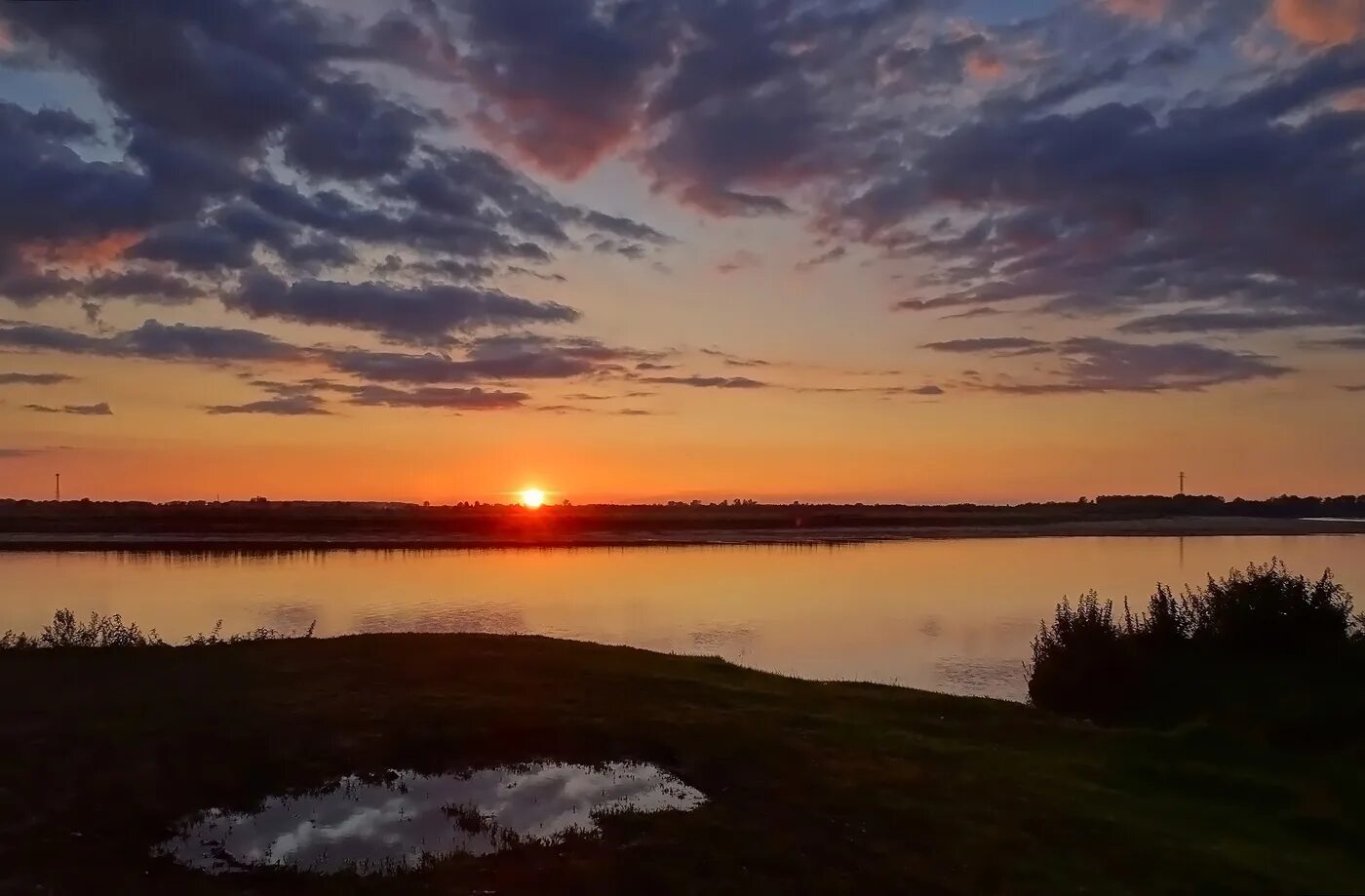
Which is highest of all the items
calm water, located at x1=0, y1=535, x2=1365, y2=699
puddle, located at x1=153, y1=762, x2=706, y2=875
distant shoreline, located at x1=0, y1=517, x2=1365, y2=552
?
distant shoreline, located at x1=0, y1=517, x2=1365, y2=552

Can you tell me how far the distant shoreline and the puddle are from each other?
7054 cm

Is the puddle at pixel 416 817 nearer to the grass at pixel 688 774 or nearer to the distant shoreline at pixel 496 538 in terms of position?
the grass at pixel 688 774

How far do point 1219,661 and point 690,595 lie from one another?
2676 cm

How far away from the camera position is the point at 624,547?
8831cm

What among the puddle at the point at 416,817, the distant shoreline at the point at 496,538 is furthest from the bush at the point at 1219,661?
the distant shoreline at the point at 496,538

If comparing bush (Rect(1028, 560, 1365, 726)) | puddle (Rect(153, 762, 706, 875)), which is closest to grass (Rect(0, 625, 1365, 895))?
puddle (Rect(153, 762, 706, 875))

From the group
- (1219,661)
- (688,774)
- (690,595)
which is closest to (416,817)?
(688,774)

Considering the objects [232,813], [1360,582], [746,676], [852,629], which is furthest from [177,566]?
[1360,582]

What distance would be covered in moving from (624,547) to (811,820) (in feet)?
251

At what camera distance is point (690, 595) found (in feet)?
164

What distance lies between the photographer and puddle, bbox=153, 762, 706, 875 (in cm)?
1105

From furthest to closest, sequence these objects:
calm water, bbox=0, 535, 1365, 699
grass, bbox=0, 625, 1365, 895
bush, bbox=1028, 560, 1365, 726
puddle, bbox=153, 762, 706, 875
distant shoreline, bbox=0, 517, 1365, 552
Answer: distant shoreline, bbox=0, 517, 1365, 552 < calm water, bbox=0, 535, 1365, 699 < bush, bbox=1028, 560, 1365, 726 < puddle, bbox=153, 762, 706, 875 < grass, bbox=0, 625, 1365, 895

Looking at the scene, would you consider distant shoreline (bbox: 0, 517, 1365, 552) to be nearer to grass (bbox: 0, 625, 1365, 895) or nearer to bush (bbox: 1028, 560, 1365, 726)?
bush (bbox: 1028, 560, 1365, 726)

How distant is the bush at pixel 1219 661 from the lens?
24.0 meters
